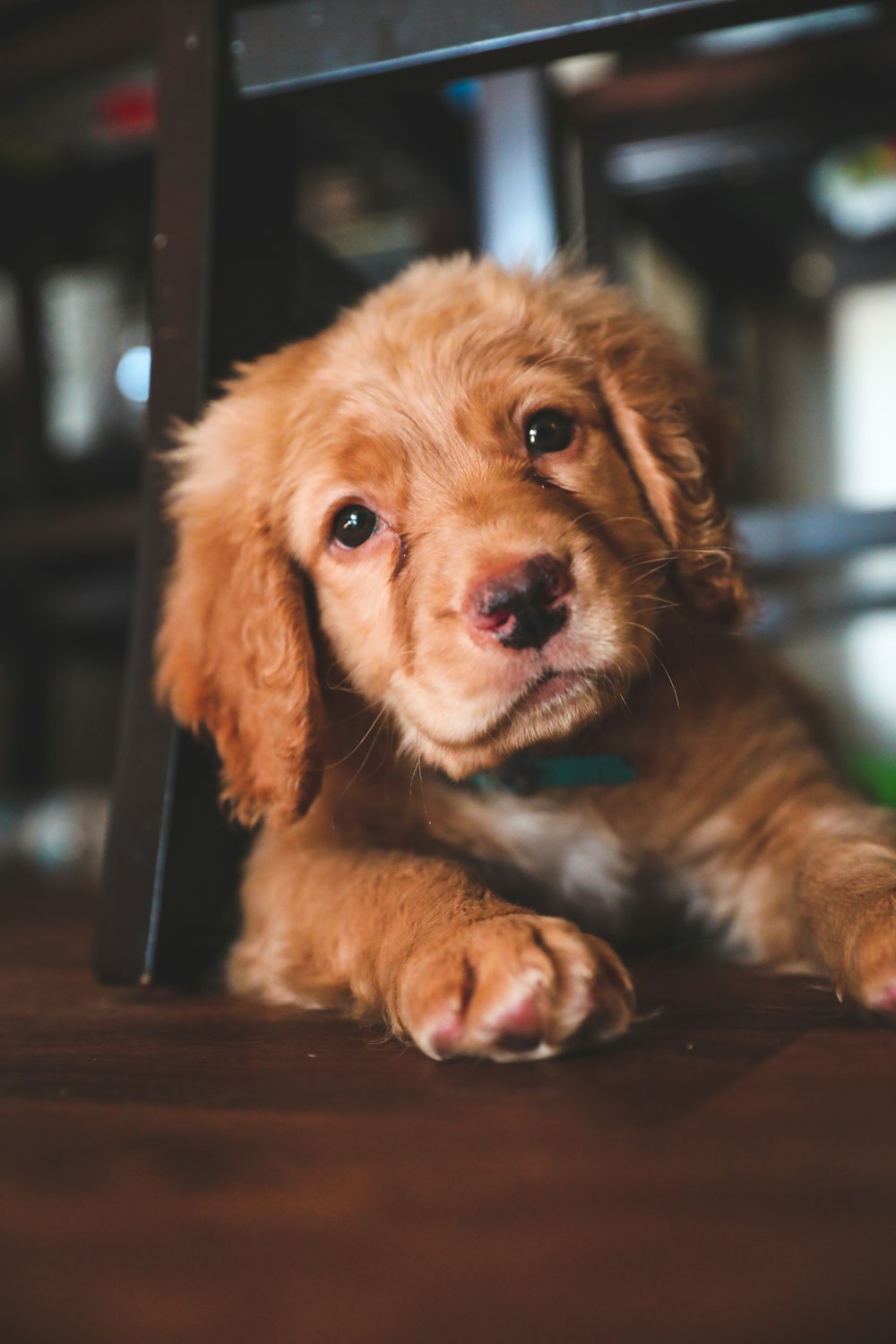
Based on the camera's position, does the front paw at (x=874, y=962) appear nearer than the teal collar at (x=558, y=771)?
Yes

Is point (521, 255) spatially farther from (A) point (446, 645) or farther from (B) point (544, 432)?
(A) point (446, 645)

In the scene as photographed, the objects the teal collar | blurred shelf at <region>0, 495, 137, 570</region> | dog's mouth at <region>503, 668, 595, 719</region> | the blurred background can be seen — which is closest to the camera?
dog's mouth at <region>503, 668, 595, 719</region>

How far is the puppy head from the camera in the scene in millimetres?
1377

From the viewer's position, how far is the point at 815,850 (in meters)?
1.51

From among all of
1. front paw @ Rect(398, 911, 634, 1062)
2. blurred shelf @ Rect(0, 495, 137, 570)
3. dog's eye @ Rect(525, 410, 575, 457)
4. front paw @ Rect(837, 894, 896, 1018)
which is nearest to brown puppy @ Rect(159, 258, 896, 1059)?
dog's eye @ Rect(525, 410, 575, 457)

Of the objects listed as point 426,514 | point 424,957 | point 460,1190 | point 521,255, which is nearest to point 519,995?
point 424,957

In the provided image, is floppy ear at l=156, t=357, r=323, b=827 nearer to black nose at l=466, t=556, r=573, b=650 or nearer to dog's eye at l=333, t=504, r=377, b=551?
dog's eye at l=333, t=504, r=377, b=551

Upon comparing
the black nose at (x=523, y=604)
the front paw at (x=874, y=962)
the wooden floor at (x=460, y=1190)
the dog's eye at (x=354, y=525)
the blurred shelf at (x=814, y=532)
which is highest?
the blurred shelf at (x=814, y=532)

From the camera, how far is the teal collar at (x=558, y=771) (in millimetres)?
1551

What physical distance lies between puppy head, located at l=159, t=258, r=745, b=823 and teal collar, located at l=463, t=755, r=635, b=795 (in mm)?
134

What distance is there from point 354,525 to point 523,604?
41 cm

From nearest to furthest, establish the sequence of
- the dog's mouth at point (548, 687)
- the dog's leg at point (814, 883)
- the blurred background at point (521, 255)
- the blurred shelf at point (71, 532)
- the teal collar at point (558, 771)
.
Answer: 1. the dog's leg at point (814, 883)
2. the dog's mouth at point (548, 687)
3. the teal collar at point (558, 771)
4. the blurred background at point (521, 255)
5. the blurred shelf at point (71, 532)

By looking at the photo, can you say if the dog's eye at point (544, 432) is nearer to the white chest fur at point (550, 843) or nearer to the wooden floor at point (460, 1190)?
the white chest fur at point (550, 843)

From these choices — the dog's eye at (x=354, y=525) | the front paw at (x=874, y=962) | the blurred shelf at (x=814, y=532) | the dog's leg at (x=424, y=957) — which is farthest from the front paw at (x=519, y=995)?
the blurred shelf at (x=814, y=532)
